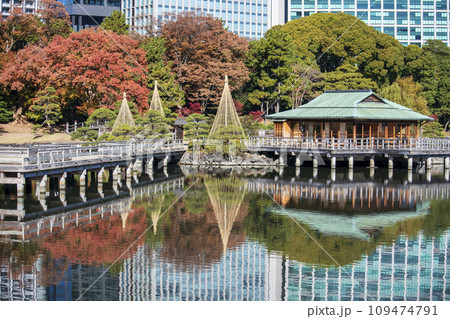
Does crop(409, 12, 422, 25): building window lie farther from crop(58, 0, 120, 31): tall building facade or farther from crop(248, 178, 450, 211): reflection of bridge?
crop(248, 178, 450, 211): reflection of bridge

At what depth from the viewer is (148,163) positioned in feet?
168

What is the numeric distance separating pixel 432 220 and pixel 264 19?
10264 centimetres

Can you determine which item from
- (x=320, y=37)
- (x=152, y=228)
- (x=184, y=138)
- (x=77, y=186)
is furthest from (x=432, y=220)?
(x=320, y=37)

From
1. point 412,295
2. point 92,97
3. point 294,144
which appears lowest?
point 412,295

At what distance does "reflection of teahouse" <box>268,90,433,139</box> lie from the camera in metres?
51.6

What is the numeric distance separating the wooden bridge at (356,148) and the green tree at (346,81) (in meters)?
19.9

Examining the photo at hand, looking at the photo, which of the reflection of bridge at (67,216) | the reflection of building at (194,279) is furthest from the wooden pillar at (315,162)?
the reflection of building at (194,279)

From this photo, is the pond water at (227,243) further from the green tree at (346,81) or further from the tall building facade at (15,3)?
the tall building facade at (15,3)

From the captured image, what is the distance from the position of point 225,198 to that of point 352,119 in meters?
17.7

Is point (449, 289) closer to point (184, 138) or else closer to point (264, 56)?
point (184, 138)

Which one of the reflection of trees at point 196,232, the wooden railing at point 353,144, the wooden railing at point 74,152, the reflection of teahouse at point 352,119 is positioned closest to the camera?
the reflection of trees at point 196,232

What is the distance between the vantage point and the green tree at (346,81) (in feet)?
239

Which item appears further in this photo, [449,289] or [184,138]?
[184,138]

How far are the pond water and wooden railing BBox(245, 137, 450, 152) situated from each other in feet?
29.6
